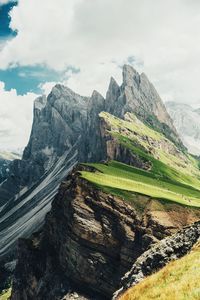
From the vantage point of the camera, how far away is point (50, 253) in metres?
148

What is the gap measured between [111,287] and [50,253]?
101 feet

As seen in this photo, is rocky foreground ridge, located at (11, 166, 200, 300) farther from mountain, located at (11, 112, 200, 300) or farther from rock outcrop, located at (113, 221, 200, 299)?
rock outcrop, located at (113, 221, 200, 299)

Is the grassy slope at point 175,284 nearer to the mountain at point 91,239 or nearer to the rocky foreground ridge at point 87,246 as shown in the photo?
the rocky foreground ridge at point 87,246

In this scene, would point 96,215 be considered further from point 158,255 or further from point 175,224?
point 158,255

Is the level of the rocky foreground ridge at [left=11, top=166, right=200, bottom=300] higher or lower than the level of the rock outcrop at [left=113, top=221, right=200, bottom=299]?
lower

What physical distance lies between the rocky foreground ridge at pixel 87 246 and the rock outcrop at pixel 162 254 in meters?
80.1

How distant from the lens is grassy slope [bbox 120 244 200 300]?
2136cm

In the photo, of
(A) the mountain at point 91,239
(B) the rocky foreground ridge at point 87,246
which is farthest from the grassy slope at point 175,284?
(A) the mountain at point 91,239

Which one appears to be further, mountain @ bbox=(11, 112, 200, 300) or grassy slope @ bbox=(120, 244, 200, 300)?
mountain @ bbox=(11, 112, 200, 300)

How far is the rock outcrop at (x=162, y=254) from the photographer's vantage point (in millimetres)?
38656

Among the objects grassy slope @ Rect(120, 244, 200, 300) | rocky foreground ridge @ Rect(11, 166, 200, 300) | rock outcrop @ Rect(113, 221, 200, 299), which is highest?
grassy slope @ Rect(120, 244, 200, 300)

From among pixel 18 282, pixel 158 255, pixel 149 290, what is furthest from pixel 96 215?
pixel 149 290

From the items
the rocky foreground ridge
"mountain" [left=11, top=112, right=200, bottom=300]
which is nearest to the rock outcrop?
the rocky foreground ridge

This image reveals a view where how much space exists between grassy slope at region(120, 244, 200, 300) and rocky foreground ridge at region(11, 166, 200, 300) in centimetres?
9328
